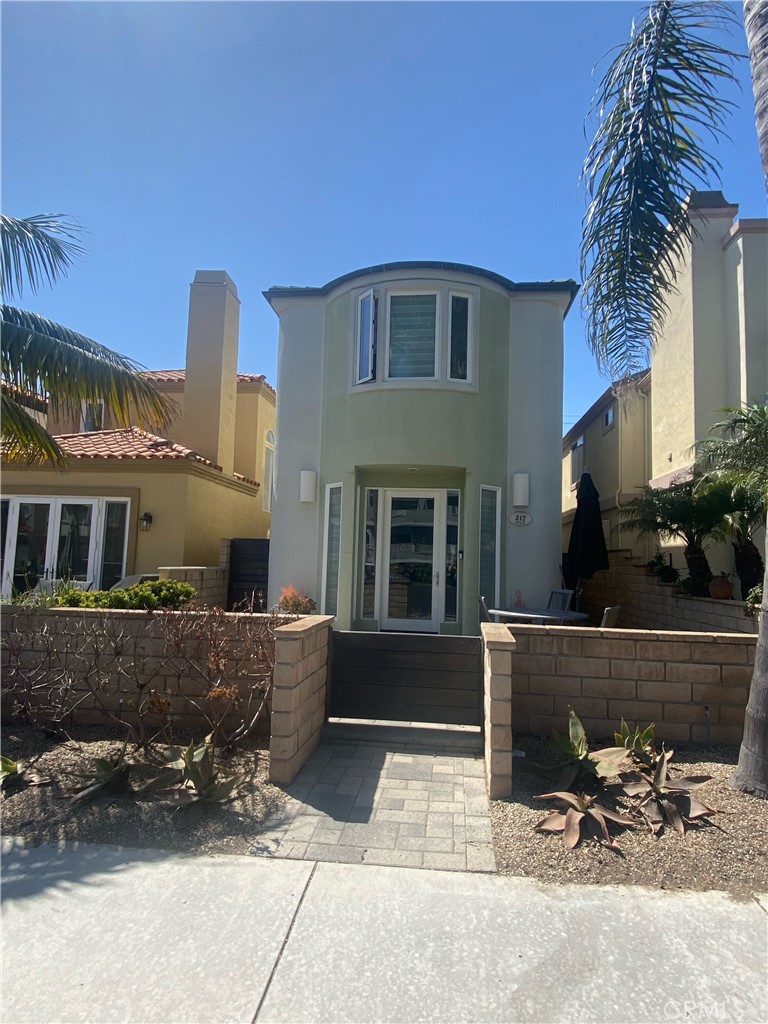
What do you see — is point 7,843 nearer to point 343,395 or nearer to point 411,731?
point 411,731

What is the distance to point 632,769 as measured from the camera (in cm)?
470

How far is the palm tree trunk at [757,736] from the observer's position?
4488mm

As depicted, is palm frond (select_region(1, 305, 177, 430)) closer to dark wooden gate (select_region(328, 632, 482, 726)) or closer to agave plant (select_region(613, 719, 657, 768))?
dark wooden gate (select_region(328, 632, 482, 726))

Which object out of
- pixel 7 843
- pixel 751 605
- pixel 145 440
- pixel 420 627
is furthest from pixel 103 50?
pixel 751 605

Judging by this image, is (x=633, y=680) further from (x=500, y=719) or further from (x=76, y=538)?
(x=76, y=538)

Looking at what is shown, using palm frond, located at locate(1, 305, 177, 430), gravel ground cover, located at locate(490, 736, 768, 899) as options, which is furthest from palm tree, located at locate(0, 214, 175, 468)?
gravel ground cover, located at locate(490, 736, 768, 899)

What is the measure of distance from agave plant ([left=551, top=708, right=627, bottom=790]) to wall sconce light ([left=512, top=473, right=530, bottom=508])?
18.8ft

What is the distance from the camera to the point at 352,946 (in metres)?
3.04

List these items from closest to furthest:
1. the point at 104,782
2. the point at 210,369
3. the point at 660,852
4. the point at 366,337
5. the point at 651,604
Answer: the point at 660,852, the point at 104,782, the point at 651,604, the point at 366,337, the point at 210,369

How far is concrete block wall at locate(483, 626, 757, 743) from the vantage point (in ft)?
17.8

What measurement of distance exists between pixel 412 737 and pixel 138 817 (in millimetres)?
2596

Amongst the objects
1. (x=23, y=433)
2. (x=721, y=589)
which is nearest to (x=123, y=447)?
(x=23, y=433)

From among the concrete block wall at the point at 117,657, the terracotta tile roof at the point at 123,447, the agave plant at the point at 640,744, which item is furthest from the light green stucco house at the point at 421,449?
the agave plant at the point at 640,744

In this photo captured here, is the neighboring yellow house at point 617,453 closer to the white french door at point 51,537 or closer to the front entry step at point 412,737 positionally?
the front entry step at point 412,737
